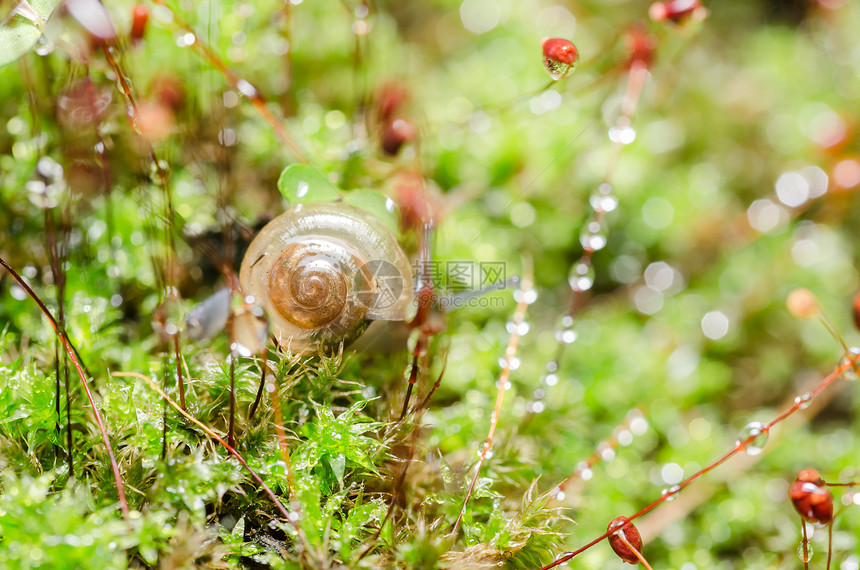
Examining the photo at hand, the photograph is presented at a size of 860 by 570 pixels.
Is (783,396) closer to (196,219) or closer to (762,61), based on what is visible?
(762,61)

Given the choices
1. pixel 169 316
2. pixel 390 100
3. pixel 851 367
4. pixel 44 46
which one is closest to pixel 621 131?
pixel 390 100

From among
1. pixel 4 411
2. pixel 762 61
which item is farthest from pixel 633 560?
pixel 762 61

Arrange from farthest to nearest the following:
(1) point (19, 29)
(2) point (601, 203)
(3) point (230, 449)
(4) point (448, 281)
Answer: (2) point (601, 203)
(4) point (448, 281)
(1) point (19, 29)
(3) point (230, 449)

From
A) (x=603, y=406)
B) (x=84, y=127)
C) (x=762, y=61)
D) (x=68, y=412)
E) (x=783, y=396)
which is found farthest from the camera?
(x=762, y=61)

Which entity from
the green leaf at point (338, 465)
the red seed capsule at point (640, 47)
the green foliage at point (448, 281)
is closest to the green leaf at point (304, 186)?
the green foliage at point (448, 281)

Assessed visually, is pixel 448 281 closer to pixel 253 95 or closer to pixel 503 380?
pixel 503 380

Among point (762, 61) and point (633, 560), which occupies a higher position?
point (762, 61)
